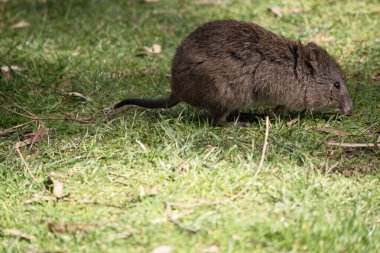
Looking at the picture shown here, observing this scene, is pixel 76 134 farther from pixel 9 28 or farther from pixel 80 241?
pixel 9 28

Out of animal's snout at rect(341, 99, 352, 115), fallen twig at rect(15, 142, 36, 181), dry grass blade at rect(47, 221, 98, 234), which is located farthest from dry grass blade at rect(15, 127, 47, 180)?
animal's snout at rect(341, 99, 352, 115)

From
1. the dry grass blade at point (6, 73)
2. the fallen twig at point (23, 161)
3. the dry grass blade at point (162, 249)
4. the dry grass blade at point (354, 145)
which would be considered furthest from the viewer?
the dry grass blade at point (6, 73)

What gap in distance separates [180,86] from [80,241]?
7.10 feet

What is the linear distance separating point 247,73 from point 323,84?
0.81m

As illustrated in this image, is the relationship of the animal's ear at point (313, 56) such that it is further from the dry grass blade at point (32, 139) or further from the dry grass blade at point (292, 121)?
the dry grass blade at point (32, 139)

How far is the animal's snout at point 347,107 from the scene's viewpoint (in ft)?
19.5

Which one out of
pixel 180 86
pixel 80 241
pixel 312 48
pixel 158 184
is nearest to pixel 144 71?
pixel 180 86

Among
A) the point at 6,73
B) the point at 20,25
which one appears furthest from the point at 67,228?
the point at 20,25

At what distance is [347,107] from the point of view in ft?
19.6

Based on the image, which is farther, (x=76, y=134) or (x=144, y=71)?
(x=144, y=71)

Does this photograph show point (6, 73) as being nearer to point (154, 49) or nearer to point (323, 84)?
point (154, 49)

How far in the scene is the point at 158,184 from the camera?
182 inches

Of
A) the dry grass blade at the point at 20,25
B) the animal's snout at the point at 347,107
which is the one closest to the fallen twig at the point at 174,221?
the animal's snout at the point at 347,107

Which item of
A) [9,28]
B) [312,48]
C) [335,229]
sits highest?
[312,48]
